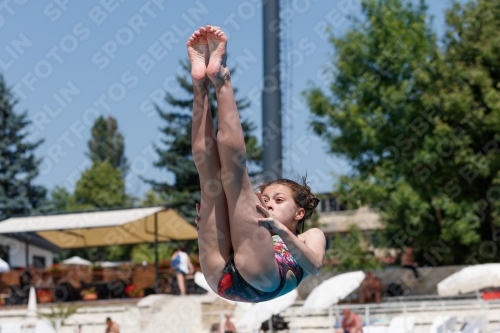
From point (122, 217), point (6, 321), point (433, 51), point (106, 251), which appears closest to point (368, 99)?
point (433, 51)

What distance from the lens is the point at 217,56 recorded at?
441 cm

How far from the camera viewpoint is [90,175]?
2158 inches

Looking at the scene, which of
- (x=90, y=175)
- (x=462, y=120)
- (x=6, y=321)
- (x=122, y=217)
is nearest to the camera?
(x=6, y=321)

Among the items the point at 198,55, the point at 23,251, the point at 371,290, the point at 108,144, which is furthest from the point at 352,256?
the point at 108,144

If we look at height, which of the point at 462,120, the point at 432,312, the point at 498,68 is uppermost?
the point at 498,68

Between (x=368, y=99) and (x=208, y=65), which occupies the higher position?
(x=368, y=99)

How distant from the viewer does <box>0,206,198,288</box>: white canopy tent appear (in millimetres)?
19438

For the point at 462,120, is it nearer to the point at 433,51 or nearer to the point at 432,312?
the point at 433,51

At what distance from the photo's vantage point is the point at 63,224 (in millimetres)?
19625

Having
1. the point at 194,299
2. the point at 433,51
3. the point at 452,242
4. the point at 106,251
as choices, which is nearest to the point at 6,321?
the point at 194,299

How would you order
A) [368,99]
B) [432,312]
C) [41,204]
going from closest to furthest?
[432,312], [368,99], [41,204]

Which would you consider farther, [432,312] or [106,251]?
[106,251]

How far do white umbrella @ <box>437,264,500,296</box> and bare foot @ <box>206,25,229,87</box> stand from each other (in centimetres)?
1290

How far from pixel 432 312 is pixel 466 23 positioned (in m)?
11.4
